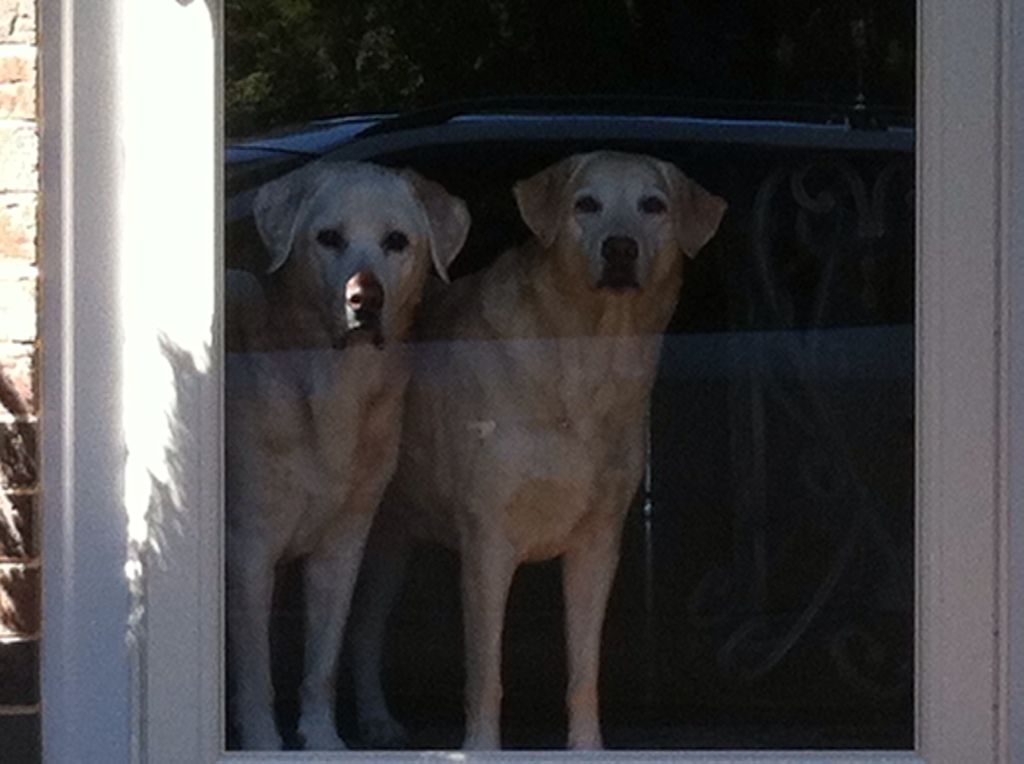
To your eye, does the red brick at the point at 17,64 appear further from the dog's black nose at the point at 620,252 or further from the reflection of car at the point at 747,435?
the dog's black nose at the point at 620,252

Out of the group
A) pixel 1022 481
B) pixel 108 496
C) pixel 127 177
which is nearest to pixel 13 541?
pixel 108 496

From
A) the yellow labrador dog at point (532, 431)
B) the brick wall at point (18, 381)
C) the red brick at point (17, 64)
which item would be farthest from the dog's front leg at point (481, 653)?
the red brick at point (17, 64)

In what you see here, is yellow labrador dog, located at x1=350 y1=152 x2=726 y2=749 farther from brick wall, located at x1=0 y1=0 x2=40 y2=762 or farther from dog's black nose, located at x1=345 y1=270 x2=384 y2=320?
brick wall, located at x1=0 y1=0 x2=40 y2=762

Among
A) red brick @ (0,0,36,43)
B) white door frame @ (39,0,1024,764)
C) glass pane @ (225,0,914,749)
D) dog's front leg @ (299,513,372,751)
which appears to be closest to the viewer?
red brick @ (0,0,36,43)

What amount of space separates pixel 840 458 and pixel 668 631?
16.1 inches

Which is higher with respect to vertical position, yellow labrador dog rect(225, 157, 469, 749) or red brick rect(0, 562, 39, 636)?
yellow labrador dog rect(225, 157, 469, 749)

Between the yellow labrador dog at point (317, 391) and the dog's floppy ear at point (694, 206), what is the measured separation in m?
0.36

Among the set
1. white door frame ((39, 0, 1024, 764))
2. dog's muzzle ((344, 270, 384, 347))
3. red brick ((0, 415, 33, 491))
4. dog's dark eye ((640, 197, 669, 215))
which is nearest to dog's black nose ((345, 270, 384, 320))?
dog's muzzle ((344, 270, 384, 347))

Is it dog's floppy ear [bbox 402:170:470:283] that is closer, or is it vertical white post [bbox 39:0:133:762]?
vertical white post [bbox 39:0:133:762]

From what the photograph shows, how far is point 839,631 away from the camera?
3.62 m

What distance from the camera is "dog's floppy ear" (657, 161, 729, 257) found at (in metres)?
3.59

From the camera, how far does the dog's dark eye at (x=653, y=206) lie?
359 centimetres

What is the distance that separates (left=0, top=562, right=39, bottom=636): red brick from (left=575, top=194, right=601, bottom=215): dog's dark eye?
3.50 feet

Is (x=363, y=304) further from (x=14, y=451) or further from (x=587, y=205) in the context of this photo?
(x=14, y=451)
